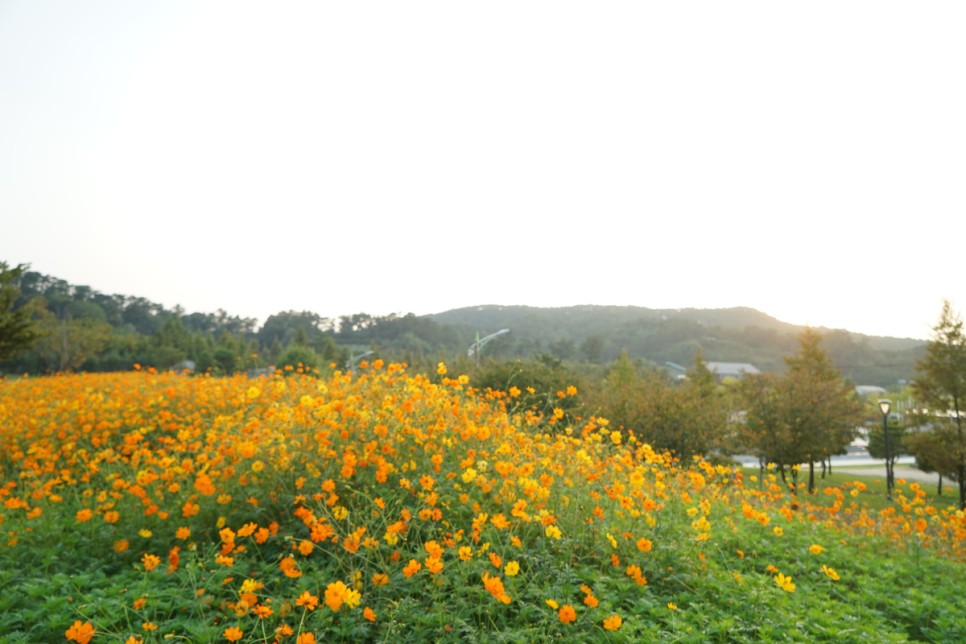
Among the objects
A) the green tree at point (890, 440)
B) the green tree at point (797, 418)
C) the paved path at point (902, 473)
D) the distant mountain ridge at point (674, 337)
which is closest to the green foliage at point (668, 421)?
the green tree at point (797, 418)

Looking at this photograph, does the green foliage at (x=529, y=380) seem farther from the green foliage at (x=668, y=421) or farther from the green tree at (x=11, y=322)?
the green tree at (x=11, y=322)

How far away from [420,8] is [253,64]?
339 cm

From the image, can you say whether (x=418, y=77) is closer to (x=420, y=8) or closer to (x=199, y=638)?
(x=420, y=8)

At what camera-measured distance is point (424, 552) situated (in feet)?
10.7

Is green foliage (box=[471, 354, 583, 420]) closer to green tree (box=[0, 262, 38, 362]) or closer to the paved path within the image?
green tree (box=[0, 262, 38, 362])

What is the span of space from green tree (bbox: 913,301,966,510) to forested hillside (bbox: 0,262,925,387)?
1183 centimetres

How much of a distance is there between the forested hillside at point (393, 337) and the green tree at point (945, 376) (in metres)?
11.8

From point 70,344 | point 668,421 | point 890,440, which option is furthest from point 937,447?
point 70,344

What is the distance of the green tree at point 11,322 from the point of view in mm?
15211

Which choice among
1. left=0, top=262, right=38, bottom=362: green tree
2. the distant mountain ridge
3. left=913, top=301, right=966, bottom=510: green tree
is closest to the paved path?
left=913, top=301, right=966, bottom=510: green tree

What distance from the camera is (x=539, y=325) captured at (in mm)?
76188

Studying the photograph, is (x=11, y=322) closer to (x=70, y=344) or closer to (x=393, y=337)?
(x=70, y=344)

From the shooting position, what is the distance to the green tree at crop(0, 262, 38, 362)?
15211 mm

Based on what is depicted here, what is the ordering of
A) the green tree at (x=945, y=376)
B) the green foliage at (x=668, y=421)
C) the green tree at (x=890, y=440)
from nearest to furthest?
the green foliage at (x=668, y=421), the green tree at (x=945, y=376), the green tree at (x=890, y=440)
